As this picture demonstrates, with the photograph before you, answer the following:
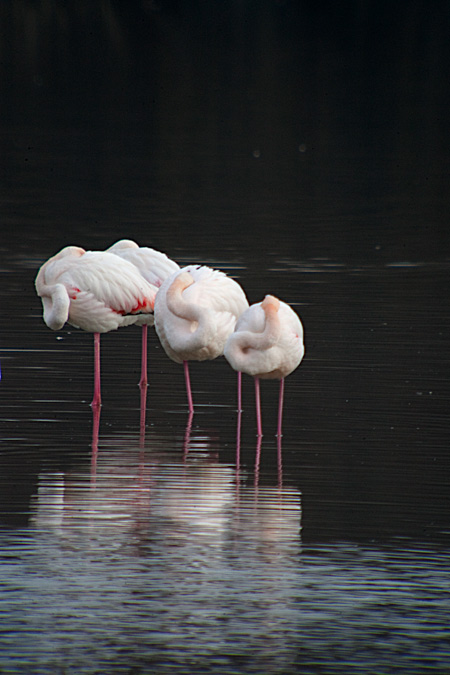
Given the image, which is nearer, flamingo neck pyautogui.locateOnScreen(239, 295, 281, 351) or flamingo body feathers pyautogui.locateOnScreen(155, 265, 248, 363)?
flamingo neck pyautogui.locateOnScreen(239, 295, 281, 351)

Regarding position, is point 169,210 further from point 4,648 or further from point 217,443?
point 4,648

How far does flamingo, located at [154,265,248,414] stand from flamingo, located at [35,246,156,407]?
0.68m

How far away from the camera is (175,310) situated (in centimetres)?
1092

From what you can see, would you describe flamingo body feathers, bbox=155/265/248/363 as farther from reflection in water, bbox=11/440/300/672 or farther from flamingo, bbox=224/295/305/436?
reflection in water, bbox=11/440/300/672

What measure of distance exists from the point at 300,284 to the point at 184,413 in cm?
585

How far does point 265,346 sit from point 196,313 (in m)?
1.17

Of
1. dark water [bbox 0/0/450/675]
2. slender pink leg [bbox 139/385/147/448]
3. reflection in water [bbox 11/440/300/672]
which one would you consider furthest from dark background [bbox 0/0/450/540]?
A: reflection in water [bbox 11/440/300/672]

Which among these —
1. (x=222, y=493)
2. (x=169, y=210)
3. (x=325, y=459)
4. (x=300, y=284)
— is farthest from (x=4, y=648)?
(x=169, y=210)

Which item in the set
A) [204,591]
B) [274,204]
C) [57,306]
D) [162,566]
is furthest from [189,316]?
[274,204]

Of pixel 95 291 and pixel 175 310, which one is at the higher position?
pixel 95 291

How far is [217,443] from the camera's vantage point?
30.8 ft

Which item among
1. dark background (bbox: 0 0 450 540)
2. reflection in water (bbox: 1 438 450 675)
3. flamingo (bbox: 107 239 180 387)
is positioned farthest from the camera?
flamingo (bbox: 107 239 180 387)

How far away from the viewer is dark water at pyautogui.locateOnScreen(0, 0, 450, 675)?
5.92 metres

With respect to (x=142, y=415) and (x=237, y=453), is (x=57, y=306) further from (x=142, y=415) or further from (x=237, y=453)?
(x=237, y=453)
